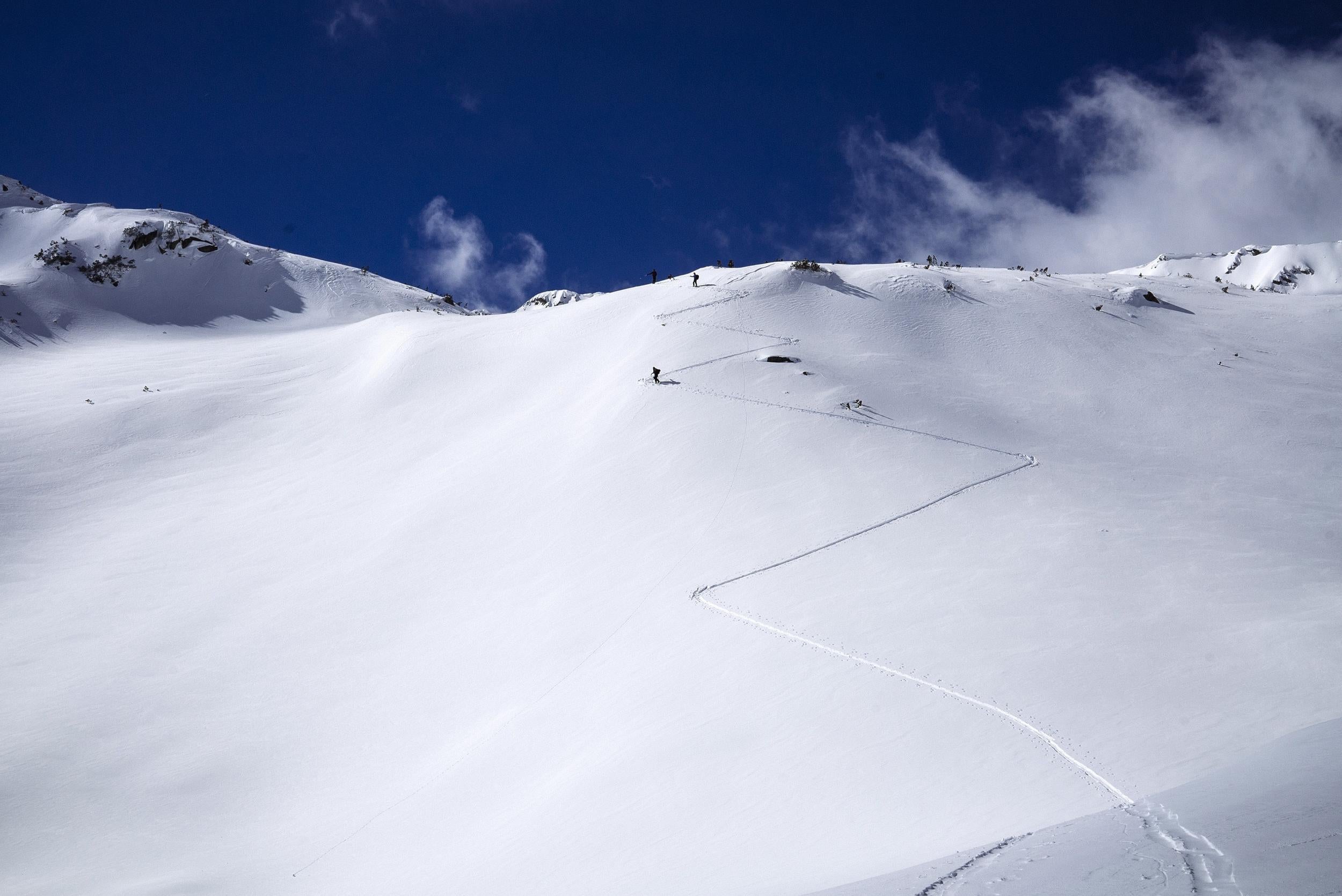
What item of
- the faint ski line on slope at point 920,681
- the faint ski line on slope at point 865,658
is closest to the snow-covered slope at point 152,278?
the faint ski line on slope at point 865,658

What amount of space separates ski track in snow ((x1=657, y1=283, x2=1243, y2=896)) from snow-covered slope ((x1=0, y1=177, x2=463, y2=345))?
27855 mm

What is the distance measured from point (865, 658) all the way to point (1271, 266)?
84.7m

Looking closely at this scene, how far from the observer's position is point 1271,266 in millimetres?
72250

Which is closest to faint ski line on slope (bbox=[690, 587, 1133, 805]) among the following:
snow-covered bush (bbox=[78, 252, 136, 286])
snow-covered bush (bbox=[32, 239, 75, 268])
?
snow-covered bush (bbox=[78, 252, 136, 286])

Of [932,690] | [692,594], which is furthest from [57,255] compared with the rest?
[932,690]

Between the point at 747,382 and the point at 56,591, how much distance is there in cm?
1504

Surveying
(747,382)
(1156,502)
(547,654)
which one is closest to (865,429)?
(747,382)

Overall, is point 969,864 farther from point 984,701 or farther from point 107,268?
point 107,268

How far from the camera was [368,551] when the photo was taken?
51.9ft

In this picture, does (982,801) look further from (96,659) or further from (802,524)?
(96,659)

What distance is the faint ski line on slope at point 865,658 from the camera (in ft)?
23.6

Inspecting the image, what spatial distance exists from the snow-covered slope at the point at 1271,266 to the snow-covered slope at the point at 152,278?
6733cm

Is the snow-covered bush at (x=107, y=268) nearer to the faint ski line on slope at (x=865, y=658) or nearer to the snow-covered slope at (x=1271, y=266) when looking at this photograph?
the faint ski line on slope at (x=865, y=658)

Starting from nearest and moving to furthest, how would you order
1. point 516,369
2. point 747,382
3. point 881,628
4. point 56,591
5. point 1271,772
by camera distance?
point 1271,772 < point 881,628 < point 56,591 < point 747,382 < point 516,369
